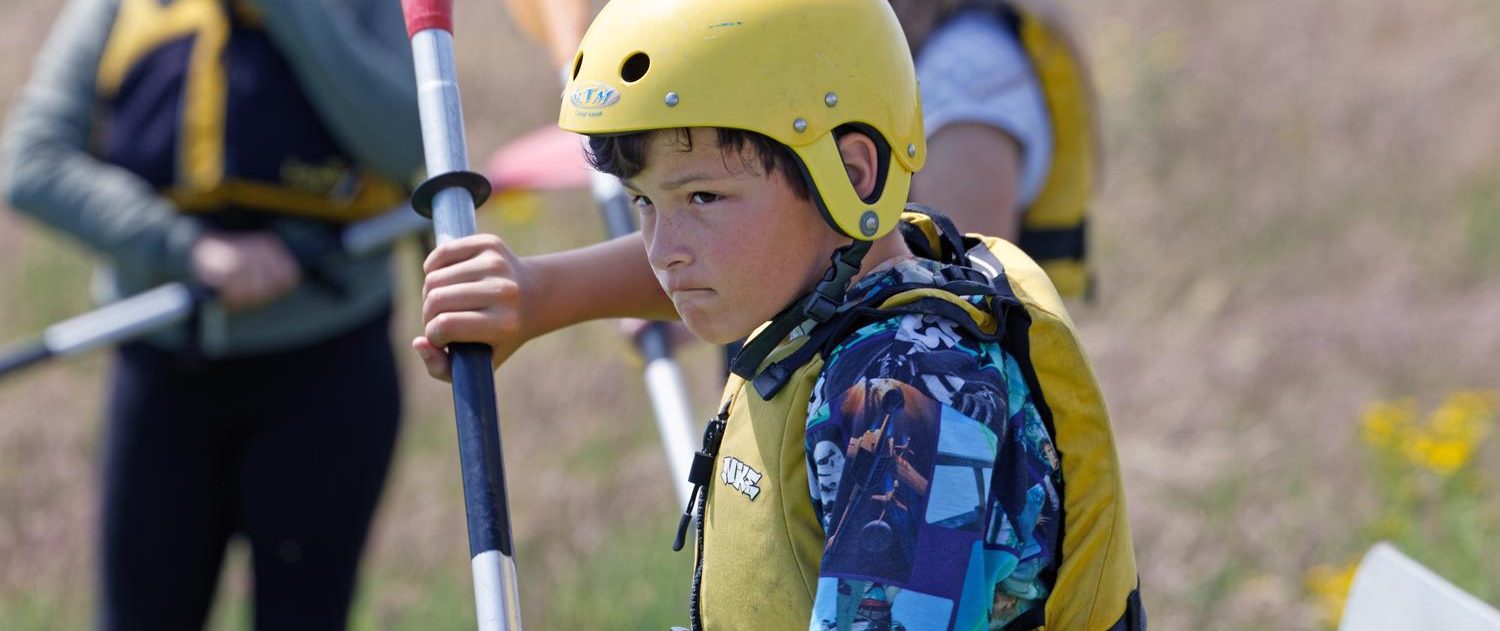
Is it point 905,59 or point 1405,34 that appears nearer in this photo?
point 905,59

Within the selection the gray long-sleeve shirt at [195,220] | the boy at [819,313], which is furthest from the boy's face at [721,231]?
the gray long-sleeve shirt at [195,220]

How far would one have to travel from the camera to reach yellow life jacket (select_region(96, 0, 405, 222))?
10.9 ft

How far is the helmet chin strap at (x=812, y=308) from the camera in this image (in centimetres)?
167

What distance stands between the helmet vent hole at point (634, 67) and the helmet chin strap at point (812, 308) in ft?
0.88

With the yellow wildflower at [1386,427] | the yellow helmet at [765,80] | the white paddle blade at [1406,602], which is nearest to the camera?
the yellow helmet at [765,80]

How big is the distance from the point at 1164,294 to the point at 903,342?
201 inches

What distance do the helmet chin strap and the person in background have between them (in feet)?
5.95

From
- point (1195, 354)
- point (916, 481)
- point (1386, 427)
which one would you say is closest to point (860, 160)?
point (916, 481)

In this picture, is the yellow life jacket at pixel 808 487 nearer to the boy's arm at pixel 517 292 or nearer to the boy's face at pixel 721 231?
the boy's face at pixel 721 231

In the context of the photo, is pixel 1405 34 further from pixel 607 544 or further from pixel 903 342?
pixel 903 342

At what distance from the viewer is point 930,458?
1.51 m

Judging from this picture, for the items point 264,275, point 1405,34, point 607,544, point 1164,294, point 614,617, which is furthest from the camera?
point 1405,34

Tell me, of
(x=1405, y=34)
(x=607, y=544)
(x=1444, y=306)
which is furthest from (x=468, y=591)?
(x=1405, y=34)

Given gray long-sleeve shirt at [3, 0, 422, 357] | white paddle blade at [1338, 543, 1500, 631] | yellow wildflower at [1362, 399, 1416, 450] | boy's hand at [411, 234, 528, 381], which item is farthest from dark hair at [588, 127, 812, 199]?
yellow wildflower at [1362, 399, 1416, 450]
